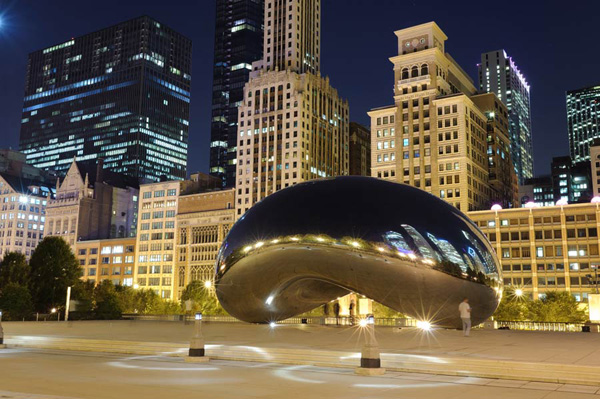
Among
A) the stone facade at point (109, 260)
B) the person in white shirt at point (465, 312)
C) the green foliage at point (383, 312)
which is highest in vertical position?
the stone facade at point (109, 260)

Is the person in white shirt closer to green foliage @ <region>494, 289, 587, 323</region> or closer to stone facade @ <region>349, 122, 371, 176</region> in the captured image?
green foliage @ <region>494, 289, 587, 323</region>

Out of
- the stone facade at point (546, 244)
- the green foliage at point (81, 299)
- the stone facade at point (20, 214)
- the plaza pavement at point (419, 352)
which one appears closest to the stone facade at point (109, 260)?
the stone facade at point (20, 214)

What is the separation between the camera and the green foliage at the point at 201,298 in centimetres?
9575

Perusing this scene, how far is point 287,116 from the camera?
139 m

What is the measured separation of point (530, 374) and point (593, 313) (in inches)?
936

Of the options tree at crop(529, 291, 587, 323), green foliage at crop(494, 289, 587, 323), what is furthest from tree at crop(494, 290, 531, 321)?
tree at crop(529, 291, 587, 323)

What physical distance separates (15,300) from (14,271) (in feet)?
31.3

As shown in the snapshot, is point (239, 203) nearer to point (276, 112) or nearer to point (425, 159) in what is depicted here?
point (276, 112)

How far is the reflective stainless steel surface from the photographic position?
18.1m

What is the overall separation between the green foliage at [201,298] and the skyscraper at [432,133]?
149 feet

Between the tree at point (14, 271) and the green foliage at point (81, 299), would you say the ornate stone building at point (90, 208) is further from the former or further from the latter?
the tree at point (14, 271)

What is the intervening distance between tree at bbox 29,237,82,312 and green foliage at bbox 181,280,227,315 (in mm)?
31005

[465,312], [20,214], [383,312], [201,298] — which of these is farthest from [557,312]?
[20,214]

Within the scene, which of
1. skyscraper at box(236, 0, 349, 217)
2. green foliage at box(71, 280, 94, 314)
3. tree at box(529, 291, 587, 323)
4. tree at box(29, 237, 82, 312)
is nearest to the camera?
green foliage at box(71, 280, 94, 314)
